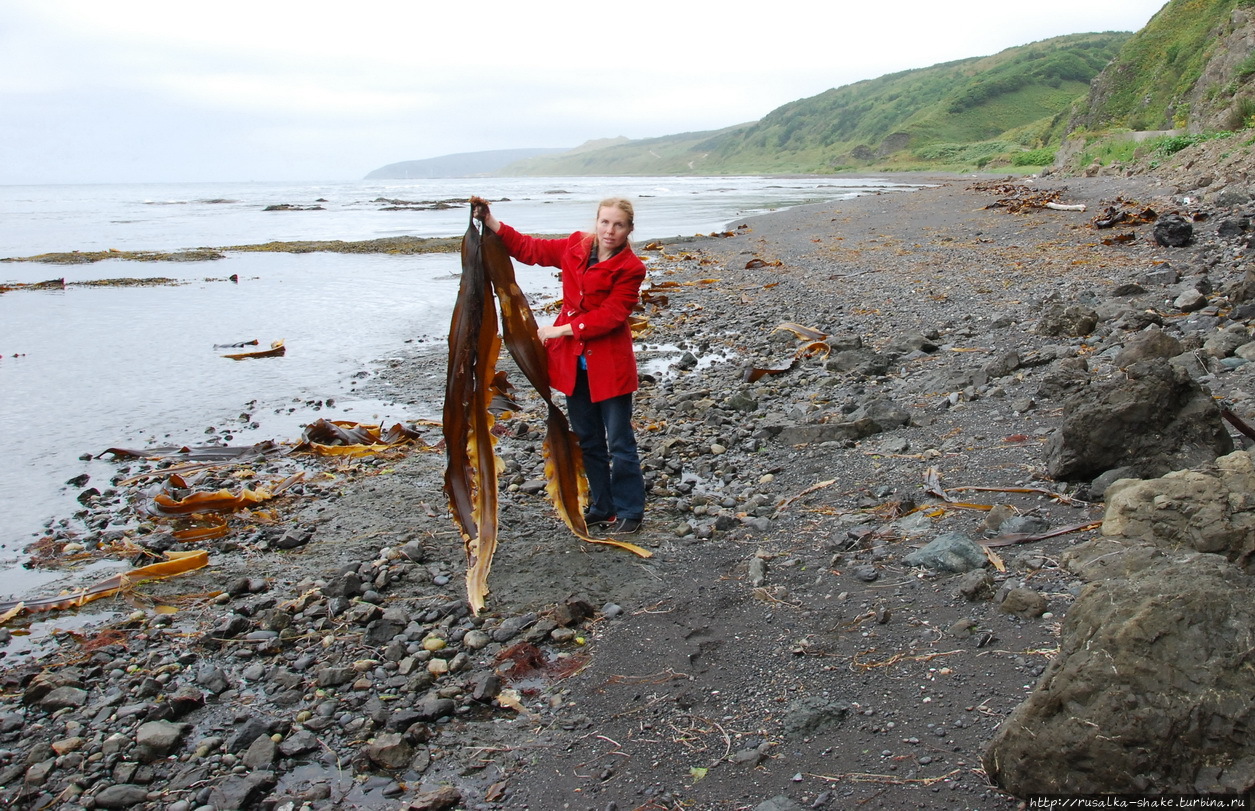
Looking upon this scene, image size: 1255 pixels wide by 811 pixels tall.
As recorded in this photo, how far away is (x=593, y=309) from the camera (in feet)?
15.3

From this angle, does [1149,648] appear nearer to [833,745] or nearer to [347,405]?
[833,745]

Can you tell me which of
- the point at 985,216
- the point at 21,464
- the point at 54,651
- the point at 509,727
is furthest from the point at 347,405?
the point at 985,216

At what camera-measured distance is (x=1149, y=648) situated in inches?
85.7

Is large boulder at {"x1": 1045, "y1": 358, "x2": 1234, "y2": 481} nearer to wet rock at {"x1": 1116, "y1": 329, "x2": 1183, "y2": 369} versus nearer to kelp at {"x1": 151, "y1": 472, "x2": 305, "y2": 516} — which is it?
wet rock at {"x1": 1116, "y1": 329, "x2": 1183, "y2": 369}

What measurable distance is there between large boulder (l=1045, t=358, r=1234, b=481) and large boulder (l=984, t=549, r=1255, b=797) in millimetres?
2076

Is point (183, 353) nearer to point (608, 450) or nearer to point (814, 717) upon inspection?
point (608, 450)

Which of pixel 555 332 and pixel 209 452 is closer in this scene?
pixel 555 332

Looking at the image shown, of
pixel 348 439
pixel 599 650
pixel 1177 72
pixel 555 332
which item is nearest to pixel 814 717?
pixel 599 650

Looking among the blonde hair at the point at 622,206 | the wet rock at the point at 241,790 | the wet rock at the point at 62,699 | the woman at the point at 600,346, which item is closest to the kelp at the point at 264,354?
the woman at the point at 600,346

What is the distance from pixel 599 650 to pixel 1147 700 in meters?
2.22

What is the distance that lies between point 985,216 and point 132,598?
21.3 m

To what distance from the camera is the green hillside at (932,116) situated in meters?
88.9

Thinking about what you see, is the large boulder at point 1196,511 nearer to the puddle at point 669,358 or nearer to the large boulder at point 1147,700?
the large boulder at point 1147,700

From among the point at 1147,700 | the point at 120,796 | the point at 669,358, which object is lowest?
the point at 120,796
